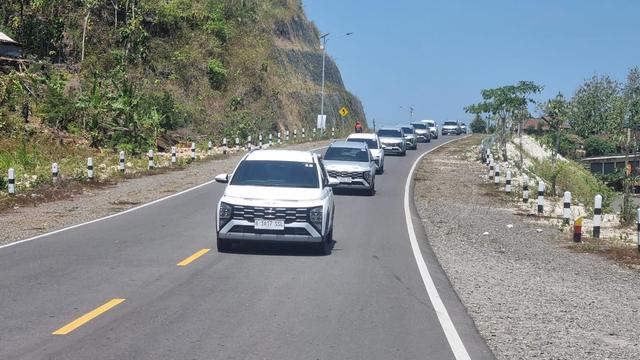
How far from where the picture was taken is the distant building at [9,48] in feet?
147

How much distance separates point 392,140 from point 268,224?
40833mm

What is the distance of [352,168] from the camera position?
29.1m

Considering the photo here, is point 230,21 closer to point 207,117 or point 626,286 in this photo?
point 207,117

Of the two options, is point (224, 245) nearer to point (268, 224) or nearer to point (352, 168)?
point (268, 224)

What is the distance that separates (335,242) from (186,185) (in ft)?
49.5

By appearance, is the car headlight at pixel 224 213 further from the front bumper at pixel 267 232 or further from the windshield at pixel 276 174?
the windshield at pixel 276 174

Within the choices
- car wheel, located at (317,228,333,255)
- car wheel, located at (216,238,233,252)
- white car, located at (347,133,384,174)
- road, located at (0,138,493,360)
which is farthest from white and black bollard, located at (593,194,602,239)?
white car, located at (347,133,384,174)

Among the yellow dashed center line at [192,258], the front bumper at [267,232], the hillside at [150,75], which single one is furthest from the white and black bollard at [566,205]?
the hillside at [150,75]

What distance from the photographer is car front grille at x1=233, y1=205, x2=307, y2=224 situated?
14711 mm

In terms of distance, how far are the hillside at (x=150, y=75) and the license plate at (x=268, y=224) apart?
22980mm

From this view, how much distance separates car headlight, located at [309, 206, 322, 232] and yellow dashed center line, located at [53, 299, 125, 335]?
499cm

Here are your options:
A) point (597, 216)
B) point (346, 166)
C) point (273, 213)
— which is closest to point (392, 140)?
point (346, 166)

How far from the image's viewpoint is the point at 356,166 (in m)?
29.2

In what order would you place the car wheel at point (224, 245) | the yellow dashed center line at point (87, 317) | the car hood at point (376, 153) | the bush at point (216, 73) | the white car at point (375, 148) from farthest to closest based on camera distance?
the bush at point (216, 73) < the white car at point (375, 148) < the car hood at point (376, 153) < the car wheel at point (224, 245) < the yellow dashed center line at point (87, 317)
